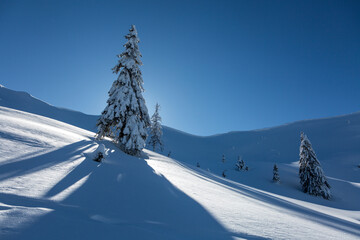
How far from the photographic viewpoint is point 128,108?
11148 millimetres

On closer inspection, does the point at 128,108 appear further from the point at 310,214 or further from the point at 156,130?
the point at 156,130

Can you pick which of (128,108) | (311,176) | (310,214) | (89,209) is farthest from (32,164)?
(311,176)

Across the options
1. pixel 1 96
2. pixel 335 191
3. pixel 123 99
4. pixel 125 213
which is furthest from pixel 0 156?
pixel 1 96

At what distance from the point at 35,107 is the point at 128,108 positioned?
229ft

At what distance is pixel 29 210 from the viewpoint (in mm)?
1910

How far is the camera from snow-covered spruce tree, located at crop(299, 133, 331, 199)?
20953 mm

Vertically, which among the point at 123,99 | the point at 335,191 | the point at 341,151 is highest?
the point at 341,151

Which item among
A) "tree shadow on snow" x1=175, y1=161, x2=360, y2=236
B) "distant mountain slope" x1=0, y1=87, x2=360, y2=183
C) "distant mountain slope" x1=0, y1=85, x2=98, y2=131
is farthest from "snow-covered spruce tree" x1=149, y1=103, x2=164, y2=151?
"distant mountain slope" x1=0, y1=85, x2=98, y2=131

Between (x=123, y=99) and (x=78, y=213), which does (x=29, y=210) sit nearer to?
(x=78, y=213)

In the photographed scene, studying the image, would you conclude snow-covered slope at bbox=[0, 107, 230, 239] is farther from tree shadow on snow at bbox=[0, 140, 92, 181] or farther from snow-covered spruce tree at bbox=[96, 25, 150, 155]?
snow-covered spruce tree at bbox=[96, 25, 150, 155]

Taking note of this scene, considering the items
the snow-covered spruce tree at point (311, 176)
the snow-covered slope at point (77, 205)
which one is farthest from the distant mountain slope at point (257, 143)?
the snow-covered slope at point (77, 205)

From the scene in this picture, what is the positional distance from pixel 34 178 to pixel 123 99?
8.70 meters

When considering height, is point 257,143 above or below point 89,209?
above

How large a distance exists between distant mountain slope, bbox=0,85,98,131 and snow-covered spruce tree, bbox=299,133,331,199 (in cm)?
6009
